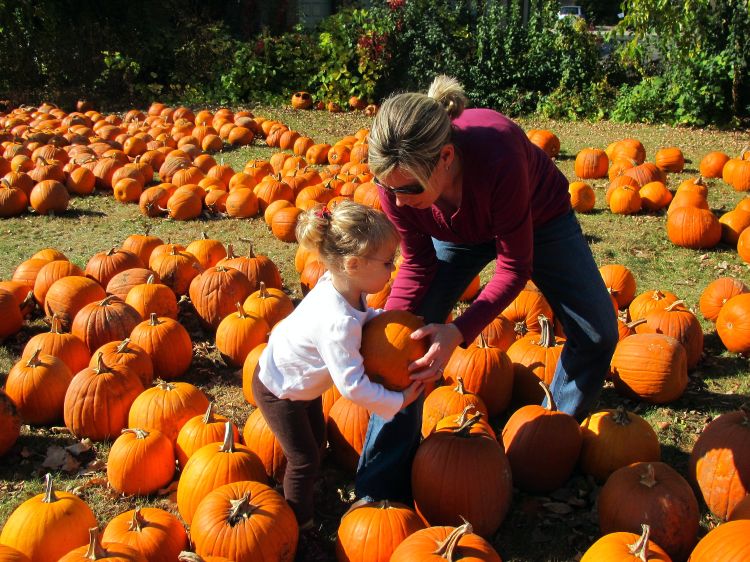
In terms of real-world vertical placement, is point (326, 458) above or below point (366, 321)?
below

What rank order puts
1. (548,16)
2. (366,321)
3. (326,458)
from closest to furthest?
(366,321), (326,458), (548,16)

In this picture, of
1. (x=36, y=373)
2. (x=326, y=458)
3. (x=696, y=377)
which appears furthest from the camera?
(x=696, y=377)

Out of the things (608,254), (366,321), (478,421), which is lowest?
(608,254)

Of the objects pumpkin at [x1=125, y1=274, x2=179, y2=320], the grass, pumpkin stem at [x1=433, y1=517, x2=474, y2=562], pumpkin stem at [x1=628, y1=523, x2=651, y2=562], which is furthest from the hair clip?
pumpkin at [x1=125, y1=274, x2=179, y2=320]

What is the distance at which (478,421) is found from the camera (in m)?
3.58

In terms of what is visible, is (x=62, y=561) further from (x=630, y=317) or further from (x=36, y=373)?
(x=630, y=317)

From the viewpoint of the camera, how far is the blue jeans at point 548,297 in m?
3.43

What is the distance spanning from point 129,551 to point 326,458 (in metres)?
1.47

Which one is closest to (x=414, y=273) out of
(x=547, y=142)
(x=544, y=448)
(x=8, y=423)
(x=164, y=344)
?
(x=544, y=448)

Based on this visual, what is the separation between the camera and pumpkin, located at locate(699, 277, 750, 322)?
548cm

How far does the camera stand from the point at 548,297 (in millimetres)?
3744

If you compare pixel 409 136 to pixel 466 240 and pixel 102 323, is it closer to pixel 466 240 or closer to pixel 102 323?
pixel 466 240

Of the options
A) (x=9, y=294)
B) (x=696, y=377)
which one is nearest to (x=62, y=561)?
(x=9, y=294)

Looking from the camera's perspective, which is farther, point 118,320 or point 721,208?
point 721,208
